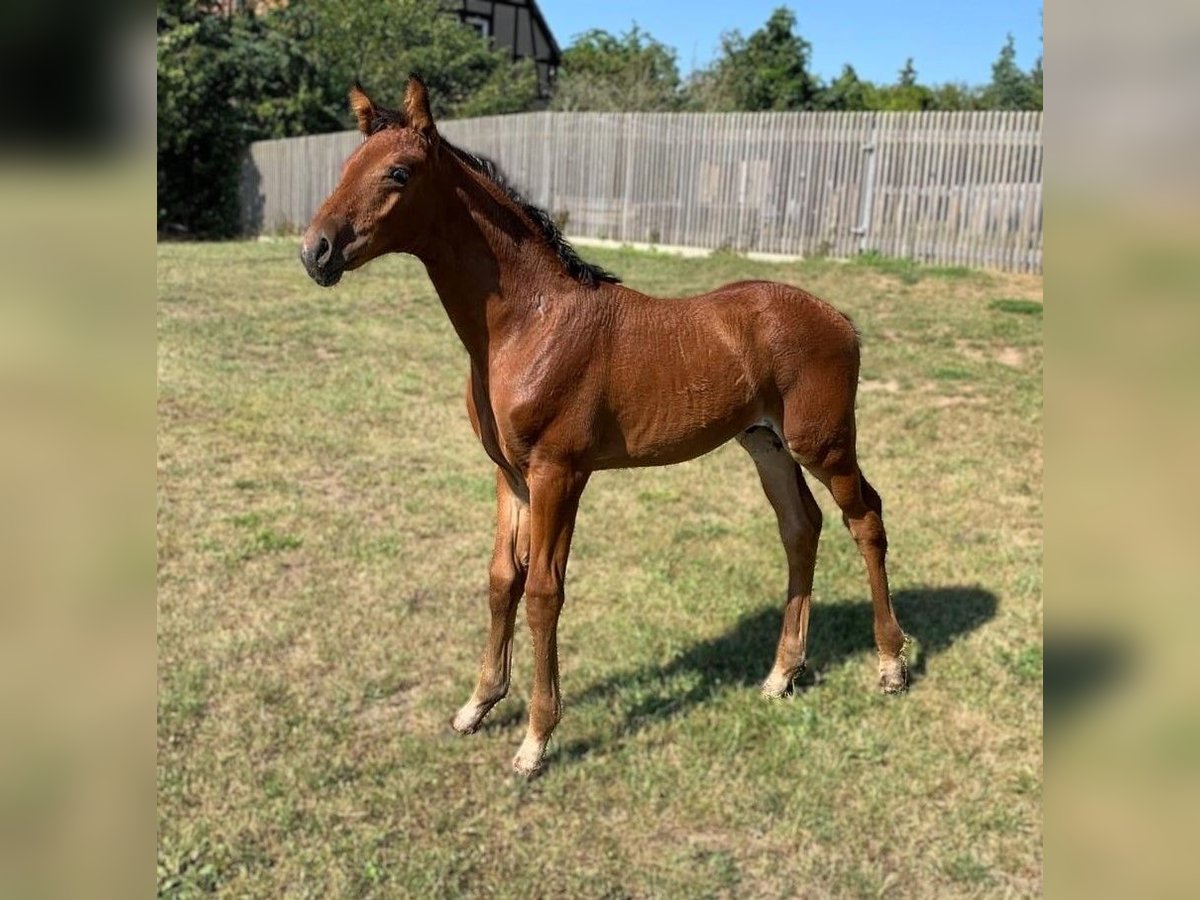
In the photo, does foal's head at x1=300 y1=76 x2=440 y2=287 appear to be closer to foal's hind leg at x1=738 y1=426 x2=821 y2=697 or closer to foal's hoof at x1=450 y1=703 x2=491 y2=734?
foal's hind leg at x1=738 y1=426 x2=821 y2=697

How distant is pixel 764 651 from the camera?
3895mm

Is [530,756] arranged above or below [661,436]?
below

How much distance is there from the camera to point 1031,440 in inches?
261

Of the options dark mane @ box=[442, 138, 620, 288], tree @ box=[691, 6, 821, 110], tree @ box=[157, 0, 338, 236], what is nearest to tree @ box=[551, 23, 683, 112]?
tree @ box=[691, 6, 821, 110]

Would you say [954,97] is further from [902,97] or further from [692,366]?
[692,366]

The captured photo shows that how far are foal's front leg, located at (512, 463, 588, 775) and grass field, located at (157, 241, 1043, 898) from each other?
431mm

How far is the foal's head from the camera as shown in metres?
1.84

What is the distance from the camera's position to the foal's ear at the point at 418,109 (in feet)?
6.28

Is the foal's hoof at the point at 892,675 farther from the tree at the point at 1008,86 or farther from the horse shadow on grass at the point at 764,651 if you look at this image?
the tree at the point at 1008,86

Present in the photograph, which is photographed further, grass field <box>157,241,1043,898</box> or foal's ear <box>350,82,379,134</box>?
grass field <box>157,241,1043,898</box>

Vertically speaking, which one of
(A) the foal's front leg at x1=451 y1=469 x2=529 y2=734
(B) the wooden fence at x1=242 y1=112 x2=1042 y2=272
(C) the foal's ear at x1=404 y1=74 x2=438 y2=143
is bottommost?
(A) the foal's front leg at x1=451 y1=469 x2=529 y2=734

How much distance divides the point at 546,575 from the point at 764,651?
68.0 inches

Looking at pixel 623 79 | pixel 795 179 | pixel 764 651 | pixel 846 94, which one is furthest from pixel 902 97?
pixel 764 651
